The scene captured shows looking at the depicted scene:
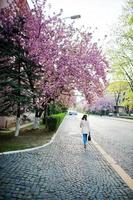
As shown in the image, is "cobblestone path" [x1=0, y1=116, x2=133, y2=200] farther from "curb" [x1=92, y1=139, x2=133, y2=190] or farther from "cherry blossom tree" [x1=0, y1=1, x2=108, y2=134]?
"cherry blossom tree" [x1=0, y1=1, x2=108, y2=134]

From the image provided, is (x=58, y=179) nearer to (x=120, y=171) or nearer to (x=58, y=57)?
(x=120, y=171)

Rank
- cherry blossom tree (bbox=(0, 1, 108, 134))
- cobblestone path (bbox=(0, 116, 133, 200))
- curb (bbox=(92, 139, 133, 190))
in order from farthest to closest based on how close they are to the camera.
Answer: cherry blossom tree (bbox=(0, 1, 108, 134)) < curb (bbox=(92, 139, 133, 190)) < cobblestone path (bbox=(0, 116, 133, 200))

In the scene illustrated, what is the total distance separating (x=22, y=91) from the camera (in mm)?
13797

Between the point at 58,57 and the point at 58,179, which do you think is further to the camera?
the point at 58,57

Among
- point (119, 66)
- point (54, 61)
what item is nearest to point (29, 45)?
point (54, 61)

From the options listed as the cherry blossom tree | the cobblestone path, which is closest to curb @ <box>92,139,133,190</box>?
the cobblestone path

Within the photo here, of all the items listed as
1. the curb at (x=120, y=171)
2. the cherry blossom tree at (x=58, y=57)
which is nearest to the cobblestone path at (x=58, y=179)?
the curb at (x=120, y=171)

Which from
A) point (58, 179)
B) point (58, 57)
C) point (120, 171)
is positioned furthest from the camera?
point (58, 57)

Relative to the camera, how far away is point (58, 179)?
23.2 feet

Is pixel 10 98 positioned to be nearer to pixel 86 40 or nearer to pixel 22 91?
pixel 22 91

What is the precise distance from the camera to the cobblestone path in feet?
19.1

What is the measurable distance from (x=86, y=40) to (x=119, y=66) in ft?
73.4

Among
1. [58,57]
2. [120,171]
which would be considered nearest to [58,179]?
[120,171]

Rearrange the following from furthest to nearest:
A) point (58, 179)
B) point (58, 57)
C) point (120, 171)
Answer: point (58, 57) < point (120, 171) < point (58, 179)
